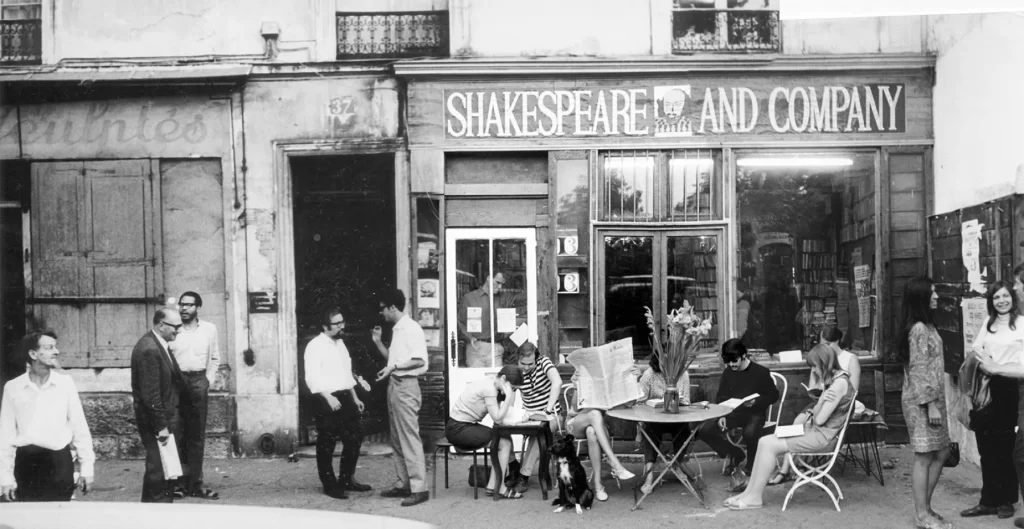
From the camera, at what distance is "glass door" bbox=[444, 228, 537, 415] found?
724cm

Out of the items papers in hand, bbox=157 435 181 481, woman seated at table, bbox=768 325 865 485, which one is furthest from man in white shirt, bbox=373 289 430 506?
woman seated at table, bbox=768 325 865 485

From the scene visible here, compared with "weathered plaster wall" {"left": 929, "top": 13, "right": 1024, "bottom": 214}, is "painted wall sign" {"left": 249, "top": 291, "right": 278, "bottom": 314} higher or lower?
lower

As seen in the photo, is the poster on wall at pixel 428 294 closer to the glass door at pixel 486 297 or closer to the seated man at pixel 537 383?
the glass door at pixel 486 297

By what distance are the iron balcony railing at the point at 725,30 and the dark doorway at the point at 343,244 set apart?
279cm

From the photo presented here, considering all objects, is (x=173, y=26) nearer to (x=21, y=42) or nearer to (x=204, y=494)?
(x=21, y=42)

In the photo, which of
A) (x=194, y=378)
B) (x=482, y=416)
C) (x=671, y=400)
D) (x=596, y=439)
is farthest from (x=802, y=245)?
(x=194, y=378)

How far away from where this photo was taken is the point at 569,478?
19.2ft

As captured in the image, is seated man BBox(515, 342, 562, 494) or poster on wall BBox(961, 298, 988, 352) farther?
seated man BBox(515, 342, 562, 494)

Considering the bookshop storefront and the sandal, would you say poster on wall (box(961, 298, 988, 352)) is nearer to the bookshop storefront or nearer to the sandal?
the bookshop storefront

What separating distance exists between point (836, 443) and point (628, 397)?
1575 mm

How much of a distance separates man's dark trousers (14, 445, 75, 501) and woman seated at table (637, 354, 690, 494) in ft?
14.2

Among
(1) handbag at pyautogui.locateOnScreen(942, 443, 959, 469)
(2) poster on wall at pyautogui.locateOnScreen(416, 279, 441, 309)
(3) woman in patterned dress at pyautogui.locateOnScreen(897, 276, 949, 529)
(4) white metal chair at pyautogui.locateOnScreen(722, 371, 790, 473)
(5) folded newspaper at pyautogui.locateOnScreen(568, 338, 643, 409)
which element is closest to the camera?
(3) woman in patterned dress at pyautogui.locateOnScreen(897, 276, 949, 529)

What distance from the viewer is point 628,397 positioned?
656cm

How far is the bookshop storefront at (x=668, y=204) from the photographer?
23.8 ft
